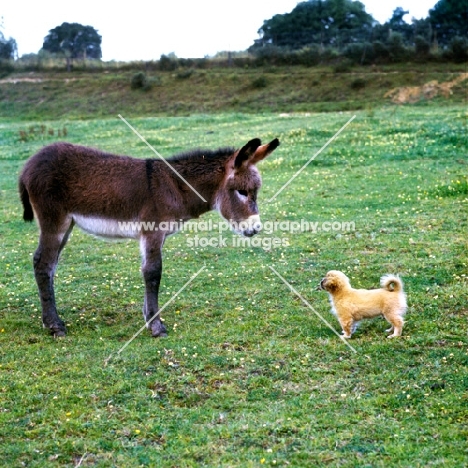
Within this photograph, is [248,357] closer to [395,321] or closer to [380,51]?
[395,321]

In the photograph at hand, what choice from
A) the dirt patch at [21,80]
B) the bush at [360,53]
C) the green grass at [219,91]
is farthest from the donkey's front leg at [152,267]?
the dirt patch at [21,80]

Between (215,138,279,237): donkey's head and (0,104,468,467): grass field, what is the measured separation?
137 centimetres

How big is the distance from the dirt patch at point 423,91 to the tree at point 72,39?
5512cm

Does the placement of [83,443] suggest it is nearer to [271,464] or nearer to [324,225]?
[271,464]

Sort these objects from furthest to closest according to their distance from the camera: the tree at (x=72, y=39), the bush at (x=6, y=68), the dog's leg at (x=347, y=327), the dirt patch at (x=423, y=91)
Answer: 1. the tree at (x=72, y=39)
2. the bush at (x=6, y=68)
3. the dirt patch at (x=423, y=91)
4. the dog's leg at (x=347, y=327)

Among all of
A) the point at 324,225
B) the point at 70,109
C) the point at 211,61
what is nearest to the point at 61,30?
the point at 211,61

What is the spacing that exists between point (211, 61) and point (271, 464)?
209 feet

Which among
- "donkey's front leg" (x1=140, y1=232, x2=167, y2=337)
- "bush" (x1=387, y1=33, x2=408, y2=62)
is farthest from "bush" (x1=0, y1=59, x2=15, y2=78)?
"donkey's front leg" (x1=140, y1=232, x2=167, y2=337)

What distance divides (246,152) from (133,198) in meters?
1.67

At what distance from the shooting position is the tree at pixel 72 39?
8856 cm

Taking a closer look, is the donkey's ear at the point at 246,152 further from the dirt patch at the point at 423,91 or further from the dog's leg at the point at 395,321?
the dirt patch at the point at 423,91

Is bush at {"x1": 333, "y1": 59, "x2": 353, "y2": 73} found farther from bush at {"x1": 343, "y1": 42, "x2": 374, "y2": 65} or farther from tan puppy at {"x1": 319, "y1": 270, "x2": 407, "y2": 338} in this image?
tan puppy at {"x1": 319, "y1": 270, "x2": 407, "y2": 338}

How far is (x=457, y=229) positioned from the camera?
40.9ft

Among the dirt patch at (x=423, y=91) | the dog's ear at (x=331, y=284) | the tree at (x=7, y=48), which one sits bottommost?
the dog's ear at (x=331, y=284)
